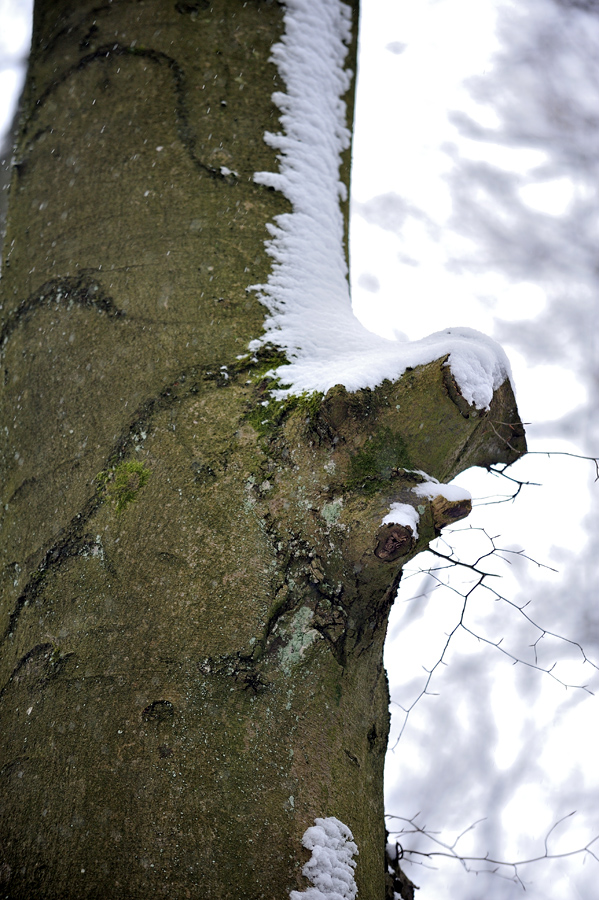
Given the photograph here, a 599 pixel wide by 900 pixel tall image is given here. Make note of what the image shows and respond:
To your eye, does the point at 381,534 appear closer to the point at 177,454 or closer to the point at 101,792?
the point at 177,454

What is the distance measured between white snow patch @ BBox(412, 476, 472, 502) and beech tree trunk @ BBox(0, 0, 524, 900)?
22 millimetres

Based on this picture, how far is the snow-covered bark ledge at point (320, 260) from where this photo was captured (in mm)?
894

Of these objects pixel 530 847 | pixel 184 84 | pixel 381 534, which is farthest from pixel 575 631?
pixel 184 84

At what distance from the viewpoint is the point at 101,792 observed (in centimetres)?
68

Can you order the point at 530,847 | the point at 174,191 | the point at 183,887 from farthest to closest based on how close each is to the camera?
1. the point at 530,847
2. the point at 174,191
3. the point at 183,887

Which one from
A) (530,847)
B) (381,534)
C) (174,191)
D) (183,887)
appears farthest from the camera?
(530,847)

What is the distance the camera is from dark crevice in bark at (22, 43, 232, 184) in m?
1.02

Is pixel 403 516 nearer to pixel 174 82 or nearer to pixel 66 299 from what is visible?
pixel 66 299

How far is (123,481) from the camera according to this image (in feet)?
2.74

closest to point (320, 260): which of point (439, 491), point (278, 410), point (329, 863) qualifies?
point (278, 410)

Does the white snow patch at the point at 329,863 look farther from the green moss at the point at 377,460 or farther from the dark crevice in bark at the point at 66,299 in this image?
the dark crevice in bark at the point at 66,299

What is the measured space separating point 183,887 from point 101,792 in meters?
0.14

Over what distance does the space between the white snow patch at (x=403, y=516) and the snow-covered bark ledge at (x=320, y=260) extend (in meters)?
0.18

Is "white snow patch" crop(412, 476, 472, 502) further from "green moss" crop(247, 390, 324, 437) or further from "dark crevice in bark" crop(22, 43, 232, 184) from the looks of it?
"dark crevice in bark" crop(22, 43, 232, 184)
